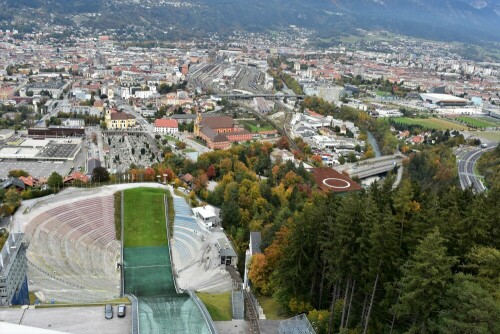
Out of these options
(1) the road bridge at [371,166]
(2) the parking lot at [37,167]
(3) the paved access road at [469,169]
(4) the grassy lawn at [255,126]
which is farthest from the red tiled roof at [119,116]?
(3) the paved access road at [469,169]

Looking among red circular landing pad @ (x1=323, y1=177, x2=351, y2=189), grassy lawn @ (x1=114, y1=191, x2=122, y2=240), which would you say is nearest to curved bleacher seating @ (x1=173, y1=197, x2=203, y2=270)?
grassy lawn @ (x1=114, y1=191, x2=122, y2=240)

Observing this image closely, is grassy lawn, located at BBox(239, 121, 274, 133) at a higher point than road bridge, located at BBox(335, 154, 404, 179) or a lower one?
lower

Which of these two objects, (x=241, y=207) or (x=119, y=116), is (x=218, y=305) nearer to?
(x=241, y=207)

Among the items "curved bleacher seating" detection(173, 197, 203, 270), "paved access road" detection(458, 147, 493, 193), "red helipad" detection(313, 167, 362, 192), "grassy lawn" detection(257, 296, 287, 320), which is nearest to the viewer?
"grassy lawn" detection(257, 296, 287, 320)

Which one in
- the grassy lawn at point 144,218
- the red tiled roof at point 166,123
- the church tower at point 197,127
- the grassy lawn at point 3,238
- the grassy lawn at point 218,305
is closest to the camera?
the grassy lawn at point 218,305

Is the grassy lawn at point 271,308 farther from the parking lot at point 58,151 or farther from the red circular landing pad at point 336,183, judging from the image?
the parking lot at point 58,151

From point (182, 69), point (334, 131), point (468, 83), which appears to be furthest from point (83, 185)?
point (468, 83)

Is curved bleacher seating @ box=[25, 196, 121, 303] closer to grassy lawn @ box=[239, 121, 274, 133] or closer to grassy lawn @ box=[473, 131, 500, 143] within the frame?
grassy lawn @ box=[239, 121, 274, 133]

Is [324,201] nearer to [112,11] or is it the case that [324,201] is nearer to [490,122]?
[490,122]
